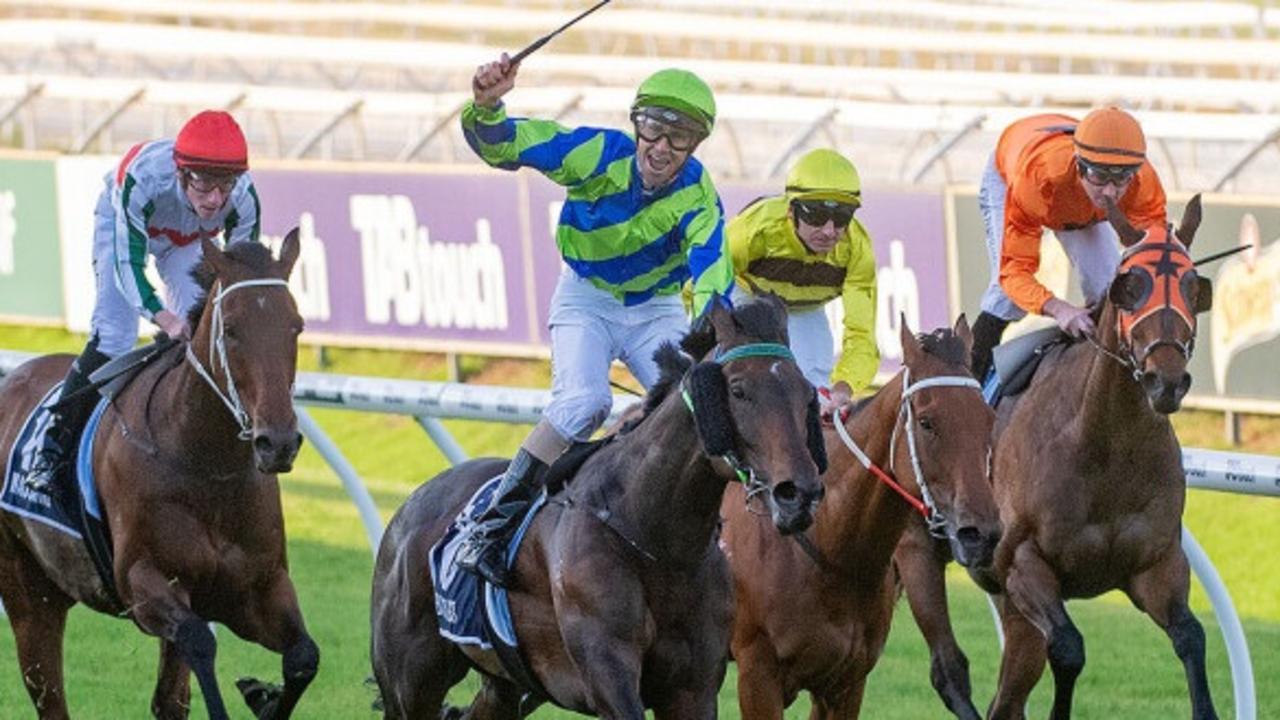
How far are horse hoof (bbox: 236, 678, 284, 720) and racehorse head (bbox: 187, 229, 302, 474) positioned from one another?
0.66 metres

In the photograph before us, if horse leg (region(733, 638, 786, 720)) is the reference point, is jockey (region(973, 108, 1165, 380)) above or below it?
above

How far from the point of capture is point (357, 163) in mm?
16109

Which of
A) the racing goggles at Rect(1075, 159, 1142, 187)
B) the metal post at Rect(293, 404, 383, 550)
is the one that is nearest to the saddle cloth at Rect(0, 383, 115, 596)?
the metal post at Rect(293, 404, 383, 550)

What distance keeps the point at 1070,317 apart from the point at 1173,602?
810 millimetres

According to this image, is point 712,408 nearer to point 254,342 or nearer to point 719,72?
point 254,342

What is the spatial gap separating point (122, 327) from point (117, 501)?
0.76 m

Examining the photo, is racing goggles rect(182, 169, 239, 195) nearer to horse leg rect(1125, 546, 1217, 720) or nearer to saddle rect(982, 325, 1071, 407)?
saddle rect(982, 325, 1071, 407)

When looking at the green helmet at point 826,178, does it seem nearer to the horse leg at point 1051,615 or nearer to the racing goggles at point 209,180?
the horse leg at point 1051,615

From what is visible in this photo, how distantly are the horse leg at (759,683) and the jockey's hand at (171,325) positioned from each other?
163 cm

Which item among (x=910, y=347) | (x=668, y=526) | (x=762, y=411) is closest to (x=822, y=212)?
(x=910, y=347)

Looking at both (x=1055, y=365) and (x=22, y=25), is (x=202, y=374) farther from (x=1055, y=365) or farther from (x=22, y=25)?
(x=22, y=25)

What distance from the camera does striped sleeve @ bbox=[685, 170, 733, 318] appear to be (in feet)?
21.9

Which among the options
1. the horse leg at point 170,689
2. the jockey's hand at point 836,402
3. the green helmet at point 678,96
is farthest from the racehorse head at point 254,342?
the jockey's hand at point 836,402

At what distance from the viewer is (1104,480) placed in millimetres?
7992
